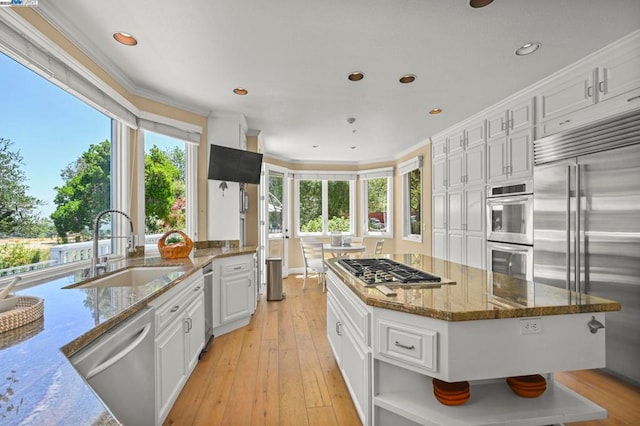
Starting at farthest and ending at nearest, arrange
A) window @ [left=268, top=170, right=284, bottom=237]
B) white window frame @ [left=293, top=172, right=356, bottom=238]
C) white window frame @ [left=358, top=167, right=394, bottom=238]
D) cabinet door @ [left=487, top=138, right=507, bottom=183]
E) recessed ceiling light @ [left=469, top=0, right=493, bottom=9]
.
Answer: white window frame @ [left=293, top=172, right=356, bottom=238] < white window frame @ [left=358, top=167, right=394, bottom=238] < window @ [left=268, top=170, right=284, bottom=237] < cabinet door @ [left=487, top=138, right=507, bottom=183] < recessed ceiling light @ [left=469, top=0, right=493, bottom=9]

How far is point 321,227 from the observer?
6941 millimetres

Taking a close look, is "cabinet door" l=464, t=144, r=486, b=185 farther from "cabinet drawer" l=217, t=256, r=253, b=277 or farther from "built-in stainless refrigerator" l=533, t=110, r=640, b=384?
"cabinet drawer" l=217, t=256, r=253, b=277

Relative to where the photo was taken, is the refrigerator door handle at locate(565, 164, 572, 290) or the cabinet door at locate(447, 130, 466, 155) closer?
the refrigerator door handle at locate(565, 164, 572, 290)

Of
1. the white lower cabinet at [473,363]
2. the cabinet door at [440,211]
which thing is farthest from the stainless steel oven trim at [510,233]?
the white lower cabinet at [473,363]

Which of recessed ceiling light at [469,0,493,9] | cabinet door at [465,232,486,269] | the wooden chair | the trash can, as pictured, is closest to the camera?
recessed ceiling light at [469,0,493,9]

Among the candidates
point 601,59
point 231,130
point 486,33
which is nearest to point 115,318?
point 486,33

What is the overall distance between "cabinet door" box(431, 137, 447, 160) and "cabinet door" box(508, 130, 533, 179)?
1295 mm

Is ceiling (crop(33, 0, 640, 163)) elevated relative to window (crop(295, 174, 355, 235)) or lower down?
elevated

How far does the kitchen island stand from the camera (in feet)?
4.11

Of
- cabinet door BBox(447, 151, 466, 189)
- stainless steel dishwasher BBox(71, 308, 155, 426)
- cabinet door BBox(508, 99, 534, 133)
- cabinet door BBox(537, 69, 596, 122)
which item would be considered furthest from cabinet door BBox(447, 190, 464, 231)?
stainless steel dishwasher BBox(71, 308, 155, 426)

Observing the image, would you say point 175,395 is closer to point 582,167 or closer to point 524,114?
point 582,167

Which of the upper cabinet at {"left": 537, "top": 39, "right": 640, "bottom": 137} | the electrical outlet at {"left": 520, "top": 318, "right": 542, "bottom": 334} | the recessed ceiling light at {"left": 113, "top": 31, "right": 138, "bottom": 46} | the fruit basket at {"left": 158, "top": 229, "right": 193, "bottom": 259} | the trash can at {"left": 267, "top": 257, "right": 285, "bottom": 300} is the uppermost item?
the recessed ceiling light at {"left": 113, "top": 31, "right": 138, "bottom": 46}

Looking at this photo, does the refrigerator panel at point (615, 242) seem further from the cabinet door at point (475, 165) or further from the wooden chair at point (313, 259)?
the wooden chair at point (313, 259)

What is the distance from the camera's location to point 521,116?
10.7 feet
